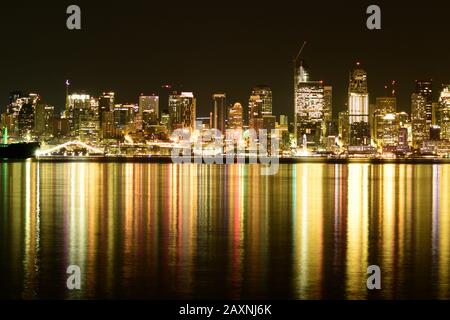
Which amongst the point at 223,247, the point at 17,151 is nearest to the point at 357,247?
the point at 223,247

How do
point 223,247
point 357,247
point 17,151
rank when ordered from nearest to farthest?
1. point 223,247
2. point 357,247
3. point 17,151

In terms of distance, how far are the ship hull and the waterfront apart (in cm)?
11577

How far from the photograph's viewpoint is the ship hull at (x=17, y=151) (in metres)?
155

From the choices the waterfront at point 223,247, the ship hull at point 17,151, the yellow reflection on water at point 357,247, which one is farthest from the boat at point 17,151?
the yellow reflection on water at point 357,247

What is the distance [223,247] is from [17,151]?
455ft

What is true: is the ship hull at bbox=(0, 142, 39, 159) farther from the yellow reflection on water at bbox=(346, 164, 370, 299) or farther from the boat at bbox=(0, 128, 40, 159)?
the yellow reflection on water at bbox=(346, 164, 370, 299)

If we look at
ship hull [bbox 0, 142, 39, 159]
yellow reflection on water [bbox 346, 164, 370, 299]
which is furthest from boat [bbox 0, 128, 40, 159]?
yellow reflection on water [bbox 346, 164, 370, 299]

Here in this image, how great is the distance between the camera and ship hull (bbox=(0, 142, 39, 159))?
155 meters

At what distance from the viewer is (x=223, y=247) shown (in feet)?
79.3

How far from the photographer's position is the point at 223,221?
31.8 m

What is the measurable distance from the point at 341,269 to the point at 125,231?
9.82 meters

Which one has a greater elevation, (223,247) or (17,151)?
(17,151)

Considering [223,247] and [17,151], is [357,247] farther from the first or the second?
[17,151]
